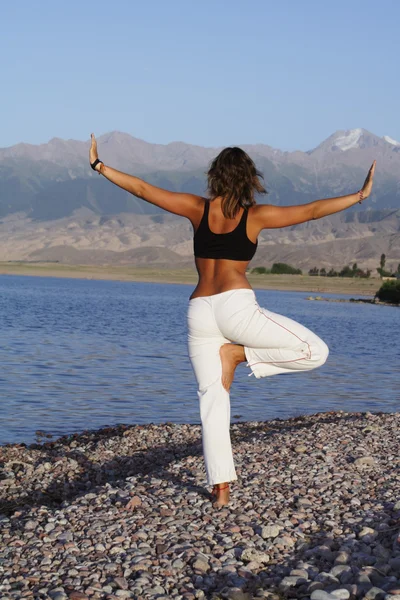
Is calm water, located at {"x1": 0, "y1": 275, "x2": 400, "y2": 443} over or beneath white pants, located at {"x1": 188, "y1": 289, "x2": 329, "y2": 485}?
beneath

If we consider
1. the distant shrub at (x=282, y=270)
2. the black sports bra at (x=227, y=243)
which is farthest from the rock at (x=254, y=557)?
the distant shrub at (x=282, y=270)

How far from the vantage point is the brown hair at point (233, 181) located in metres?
6.37

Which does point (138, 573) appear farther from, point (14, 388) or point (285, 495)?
point (14, 388)

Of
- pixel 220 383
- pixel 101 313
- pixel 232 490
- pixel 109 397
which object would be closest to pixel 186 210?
pixel 220 383

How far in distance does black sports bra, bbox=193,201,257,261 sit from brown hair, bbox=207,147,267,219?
108mm

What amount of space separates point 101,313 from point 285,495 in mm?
42315

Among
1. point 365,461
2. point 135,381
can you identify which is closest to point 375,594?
point 365,461

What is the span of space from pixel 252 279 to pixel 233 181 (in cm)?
10335

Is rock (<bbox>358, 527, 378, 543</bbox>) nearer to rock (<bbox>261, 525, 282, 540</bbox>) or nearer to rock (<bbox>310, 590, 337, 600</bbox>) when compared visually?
rock (<bbox>261, 525, 282, 540</bbox>)

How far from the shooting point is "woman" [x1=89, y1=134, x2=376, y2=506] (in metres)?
6.29

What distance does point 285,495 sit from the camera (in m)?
7.02

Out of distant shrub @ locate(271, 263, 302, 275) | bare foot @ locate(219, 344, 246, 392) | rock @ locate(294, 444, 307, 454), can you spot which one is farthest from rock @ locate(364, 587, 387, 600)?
distant shrub @ locate(271, 263, 302, 275)

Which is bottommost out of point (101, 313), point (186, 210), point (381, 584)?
point (101, 313)

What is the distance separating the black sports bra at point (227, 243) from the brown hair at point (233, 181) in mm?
108
